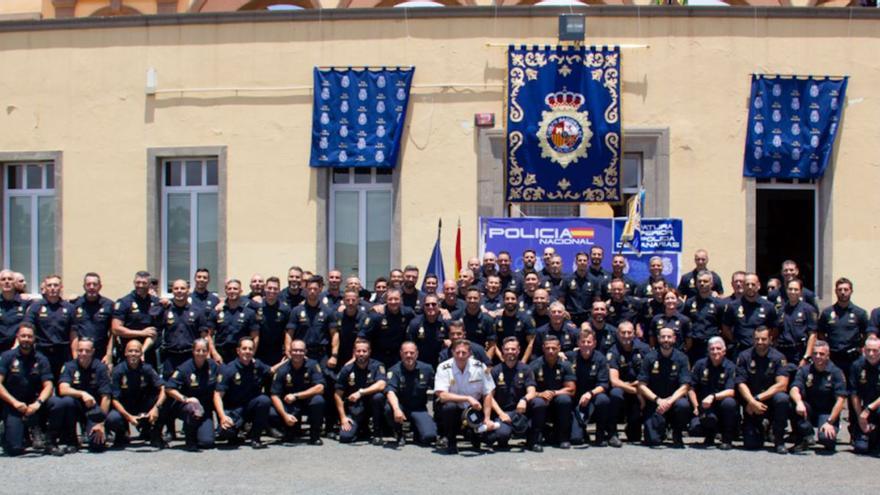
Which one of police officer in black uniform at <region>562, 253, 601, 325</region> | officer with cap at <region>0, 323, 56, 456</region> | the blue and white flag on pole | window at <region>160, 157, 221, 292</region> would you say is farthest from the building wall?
officer with cap at <region>0, 323, 56, 456</region>

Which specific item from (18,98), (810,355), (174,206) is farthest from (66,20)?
(810,355)

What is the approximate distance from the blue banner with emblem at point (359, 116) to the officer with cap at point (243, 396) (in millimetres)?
4724

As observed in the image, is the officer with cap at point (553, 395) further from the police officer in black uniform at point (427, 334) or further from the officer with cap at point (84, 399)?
the officer with cap at point (84, 399)

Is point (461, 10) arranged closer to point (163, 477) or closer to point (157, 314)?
point (157, 314)

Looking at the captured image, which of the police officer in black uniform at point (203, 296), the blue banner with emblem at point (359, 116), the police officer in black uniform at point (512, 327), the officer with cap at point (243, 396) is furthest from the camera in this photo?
the blue banner with emblem at point (359, 116)

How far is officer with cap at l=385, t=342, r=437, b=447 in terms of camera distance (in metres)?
11.0

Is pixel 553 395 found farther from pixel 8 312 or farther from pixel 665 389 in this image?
pixel 8 312

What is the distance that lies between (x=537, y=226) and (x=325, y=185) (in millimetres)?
3351

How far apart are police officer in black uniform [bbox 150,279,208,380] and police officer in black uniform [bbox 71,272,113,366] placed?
2.13ft

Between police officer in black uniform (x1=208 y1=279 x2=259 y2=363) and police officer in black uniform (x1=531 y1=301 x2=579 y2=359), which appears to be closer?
police officer in black uniform (x1=531 y1=301 x2=579 y2=359)

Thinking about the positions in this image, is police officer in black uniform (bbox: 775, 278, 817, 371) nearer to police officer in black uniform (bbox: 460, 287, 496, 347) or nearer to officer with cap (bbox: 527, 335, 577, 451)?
officer with cap (bbox: 527, 335, 577, 451)

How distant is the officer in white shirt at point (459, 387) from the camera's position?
10.6m

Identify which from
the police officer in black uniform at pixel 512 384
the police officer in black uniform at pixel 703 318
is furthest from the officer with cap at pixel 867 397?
the police officer in black uniform at pixel 512 384

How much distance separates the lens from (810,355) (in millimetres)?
11570
